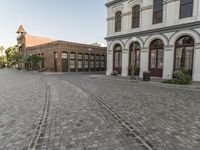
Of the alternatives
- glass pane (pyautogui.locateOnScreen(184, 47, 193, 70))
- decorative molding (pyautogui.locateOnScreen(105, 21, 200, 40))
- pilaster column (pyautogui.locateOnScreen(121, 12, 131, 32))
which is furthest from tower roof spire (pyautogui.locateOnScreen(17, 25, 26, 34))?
glass pane (pyautogui.locateOnScreen(184, 47, 193, 70))

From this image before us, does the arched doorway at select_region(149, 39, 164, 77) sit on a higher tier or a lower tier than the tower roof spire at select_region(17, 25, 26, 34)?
lower

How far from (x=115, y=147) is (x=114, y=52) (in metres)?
17.7

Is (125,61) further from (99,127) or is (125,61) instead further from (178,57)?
(99,127)

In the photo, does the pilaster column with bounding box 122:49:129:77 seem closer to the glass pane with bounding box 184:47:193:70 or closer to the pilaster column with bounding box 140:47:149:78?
the pilaster column with bounding box 140:47:149:78

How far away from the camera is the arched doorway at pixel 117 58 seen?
19688mm

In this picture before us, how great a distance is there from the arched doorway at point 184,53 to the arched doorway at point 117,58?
6.80 metres

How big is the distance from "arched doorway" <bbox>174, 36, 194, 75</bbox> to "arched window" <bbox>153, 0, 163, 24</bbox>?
3035mm

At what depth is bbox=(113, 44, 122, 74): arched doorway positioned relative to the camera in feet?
64.6

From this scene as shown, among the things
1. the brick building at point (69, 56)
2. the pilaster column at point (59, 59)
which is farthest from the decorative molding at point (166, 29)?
the pilaster column at point (59, 59)

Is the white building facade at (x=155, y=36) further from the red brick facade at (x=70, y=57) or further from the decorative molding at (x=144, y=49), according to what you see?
the red brick facade at (x=70, y=57)

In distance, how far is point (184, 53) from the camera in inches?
556

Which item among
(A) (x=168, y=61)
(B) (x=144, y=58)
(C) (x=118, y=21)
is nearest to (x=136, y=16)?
(C) (x=118, y=21)

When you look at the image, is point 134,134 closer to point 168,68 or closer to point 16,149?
point 16,149

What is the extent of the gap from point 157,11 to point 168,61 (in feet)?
17.3
